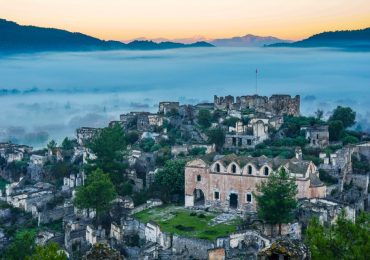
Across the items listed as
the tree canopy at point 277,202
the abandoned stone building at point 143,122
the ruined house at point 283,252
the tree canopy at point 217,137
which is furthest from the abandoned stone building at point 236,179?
the ruined house at point 283,252

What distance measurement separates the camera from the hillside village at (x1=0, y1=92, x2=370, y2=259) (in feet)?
110

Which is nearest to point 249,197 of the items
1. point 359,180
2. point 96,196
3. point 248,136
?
point 359,180

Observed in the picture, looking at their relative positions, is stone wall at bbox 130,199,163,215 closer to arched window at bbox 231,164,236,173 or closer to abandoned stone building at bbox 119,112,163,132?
Answer: arched window at bbox 231,164,236,173

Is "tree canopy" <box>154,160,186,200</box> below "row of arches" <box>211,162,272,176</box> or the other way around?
below

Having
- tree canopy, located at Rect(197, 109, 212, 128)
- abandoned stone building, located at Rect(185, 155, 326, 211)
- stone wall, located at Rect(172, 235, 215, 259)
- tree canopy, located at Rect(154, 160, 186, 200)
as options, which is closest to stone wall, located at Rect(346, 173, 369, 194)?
abandoned stone building, located at Rect(185, 155, 326, 211)

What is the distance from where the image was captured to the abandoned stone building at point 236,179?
121 feet

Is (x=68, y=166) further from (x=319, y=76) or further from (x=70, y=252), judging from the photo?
(x=319, y=76)

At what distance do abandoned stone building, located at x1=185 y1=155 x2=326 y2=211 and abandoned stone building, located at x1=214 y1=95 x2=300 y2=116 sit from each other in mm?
22578

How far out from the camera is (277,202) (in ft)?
106

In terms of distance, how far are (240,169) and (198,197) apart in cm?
388

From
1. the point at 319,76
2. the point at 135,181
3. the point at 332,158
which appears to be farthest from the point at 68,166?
the point at 319,76

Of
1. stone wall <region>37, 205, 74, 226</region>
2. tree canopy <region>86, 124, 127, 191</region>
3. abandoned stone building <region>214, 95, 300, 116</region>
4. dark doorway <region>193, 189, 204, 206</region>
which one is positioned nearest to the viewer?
dark doorway <region>193, 189, 204, 206</region>

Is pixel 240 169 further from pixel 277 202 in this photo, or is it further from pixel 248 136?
pixel 248 136

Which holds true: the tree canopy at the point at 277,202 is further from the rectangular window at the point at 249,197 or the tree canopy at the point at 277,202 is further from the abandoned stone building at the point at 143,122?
the abandoned stone building at the point at 143,122
